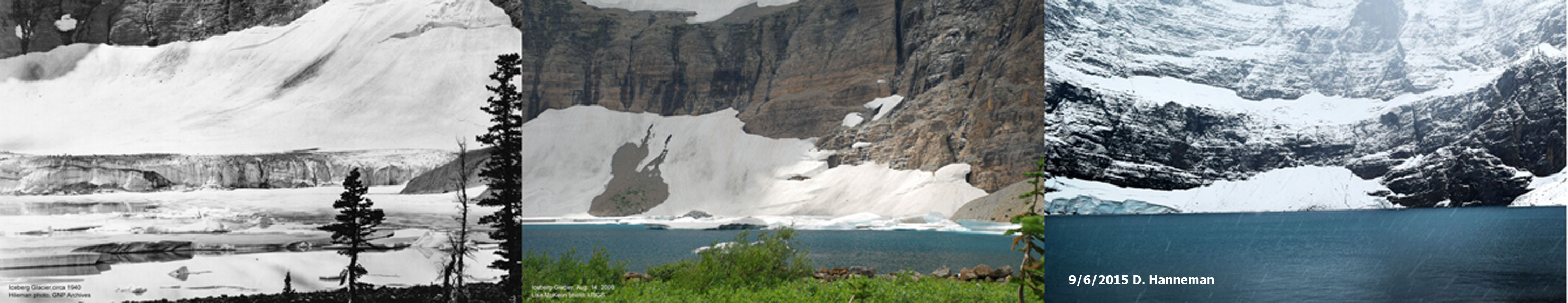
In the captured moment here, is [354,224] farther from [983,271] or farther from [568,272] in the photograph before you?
[983,271]

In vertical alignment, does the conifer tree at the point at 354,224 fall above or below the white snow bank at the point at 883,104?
below

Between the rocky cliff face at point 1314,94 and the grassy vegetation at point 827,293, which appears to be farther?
the rocky cliff face at point 1314,94

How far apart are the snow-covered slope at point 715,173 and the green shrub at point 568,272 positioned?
241cm

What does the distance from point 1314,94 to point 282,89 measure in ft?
68.0

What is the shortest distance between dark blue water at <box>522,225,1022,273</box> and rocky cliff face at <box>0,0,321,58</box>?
2.93 m

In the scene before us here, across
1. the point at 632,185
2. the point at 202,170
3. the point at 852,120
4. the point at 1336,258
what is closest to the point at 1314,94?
the point at 1336,258

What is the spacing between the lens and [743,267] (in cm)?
512

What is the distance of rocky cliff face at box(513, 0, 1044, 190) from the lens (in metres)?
7.62

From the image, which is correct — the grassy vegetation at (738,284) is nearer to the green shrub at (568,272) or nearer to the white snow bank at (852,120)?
the green shrub at (568,272)

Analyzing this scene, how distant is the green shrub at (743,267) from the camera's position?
5.00 meters

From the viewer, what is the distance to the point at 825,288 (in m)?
4.94

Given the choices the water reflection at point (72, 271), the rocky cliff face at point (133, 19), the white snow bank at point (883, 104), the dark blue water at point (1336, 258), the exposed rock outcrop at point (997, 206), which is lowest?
the dark blue water at point (1336, 258)

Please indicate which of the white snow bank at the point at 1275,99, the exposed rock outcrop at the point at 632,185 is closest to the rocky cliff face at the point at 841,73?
the exposed rock outcrop at the point at 632,185

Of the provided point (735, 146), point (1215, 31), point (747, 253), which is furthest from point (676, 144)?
point (1215, 31)
